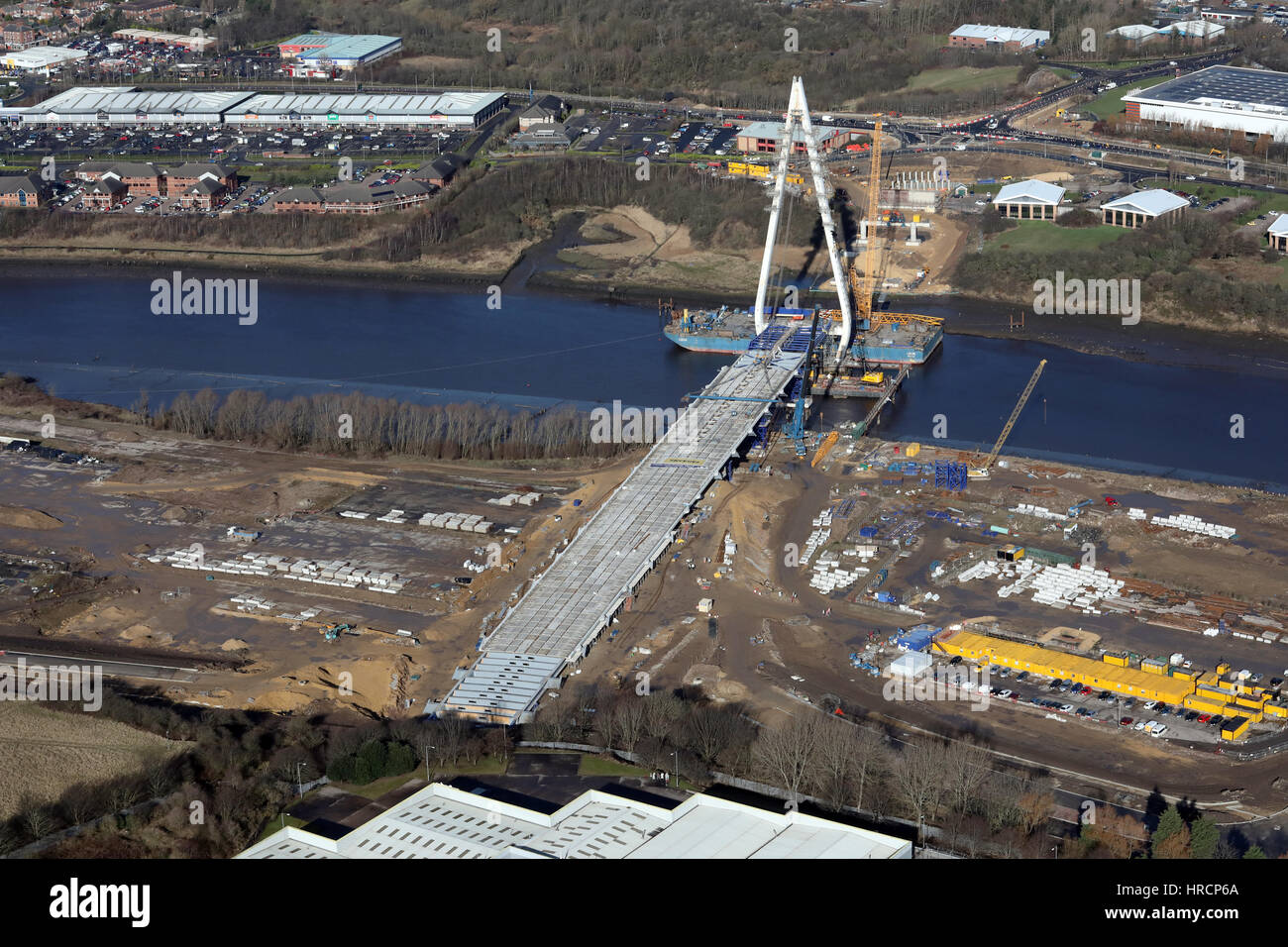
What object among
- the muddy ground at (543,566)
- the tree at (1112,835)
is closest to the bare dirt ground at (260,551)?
the muddy ground at (543,566)

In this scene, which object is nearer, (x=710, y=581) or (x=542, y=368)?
(x=710, y=581)

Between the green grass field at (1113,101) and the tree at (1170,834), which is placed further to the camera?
the green grass field at (1113,101)

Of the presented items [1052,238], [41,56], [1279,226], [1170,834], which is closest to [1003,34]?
[1052,238]

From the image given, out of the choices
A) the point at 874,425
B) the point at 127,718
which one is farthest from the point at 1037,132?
the point at 127,718

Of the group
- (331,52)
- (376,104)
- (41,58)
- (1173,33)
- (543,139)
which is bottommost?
(543,139)

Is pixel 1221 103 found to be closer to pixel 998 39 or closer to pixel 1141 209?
pixel 1141 209

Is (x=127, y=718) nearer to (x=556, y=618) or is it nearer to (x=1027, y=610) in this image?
(x=556, y=618)

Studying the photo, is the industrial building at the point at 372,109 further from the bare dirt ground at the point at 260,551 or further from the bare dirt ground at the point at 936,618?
the bare dirt ground at the point at 936,618

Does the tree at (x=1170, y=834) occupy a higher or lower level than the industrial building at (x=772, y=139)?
lower
